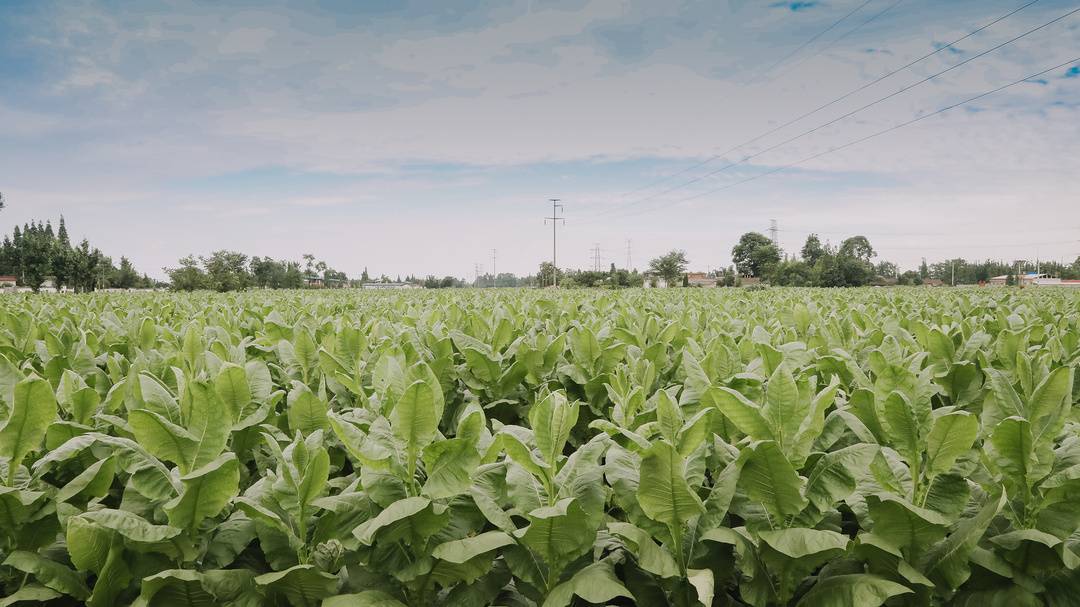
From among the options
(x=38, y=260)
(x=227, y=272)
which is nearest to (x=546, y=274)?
(x=227, y=272)

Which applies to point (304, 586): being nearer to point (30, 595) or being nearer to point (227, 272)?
point (30, 595)

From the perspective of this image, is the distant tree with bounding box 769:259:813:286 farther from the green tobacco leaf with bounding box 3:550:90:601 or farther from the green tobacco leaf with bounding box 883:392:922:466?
the green tobacco leaf with bounding box 3:550:90:601

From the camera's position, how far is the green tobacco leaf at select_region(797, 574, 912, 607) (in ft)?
4.07

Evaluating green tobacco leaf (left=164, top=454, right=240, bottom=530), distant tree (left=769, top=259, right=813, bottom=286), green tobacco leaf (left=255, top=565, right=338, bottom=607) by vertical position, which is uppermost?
distant tree (left=769, top=259, right=813, bottom=286)

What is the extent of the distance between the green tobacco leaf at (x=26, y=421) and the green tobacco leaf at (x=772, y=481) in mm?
1835

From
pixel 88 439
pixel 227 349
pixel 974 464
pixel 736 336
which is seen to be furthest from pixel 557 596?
pixel 736 336

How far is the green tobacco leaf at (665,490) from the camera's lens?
1.23 meters

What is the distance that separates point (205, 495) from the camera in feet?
4.41

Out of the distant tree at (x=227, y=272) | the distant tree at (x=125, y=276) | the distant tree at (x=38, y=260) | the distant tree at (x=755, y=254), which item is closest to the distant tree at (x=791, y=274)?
the distant tree at (x=755, y=254)

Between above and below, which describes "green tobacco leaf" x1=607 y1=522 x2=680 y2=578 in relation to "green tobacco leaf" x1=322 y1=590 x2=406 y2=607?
above

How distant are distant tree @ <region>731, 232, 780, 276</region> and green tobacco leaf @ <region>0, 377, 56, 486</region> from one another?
4548 inches

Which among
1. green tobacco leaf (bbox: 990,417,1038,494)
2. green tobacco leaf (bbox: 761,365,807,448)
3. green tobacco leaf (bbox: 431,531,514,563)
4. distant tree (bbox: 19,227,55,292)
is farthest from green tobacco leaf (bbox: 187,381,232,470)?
distant tree (bbox: 19,227,55,292)

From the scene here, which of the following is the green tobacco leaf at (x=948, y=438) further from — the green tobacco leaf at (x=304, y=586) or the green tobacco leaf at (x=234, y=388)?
the green tobacco leaf at (x=234, y=388)

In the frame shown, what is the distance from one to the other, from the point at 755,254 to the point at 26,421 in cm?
12744
